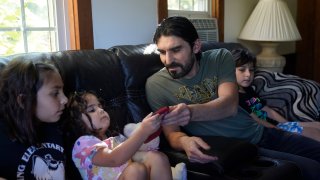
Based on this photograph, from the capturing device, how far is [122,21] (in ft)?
7.66

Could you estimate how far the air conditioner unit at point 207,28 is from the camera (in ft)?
9.69

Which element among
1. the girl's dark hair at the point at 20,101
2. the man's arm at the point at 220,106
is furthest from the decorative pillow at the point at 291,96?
the girl's dark hair at the point at 20,101

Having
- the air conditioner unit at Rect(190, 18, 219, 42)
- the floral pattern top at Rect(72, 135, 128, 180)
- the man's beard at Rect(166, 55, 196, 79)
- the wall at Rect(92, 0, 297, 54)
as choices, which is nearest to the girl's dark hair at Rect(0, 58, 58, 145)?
the floral pattern top at Rect(72, 135, 128, 180)

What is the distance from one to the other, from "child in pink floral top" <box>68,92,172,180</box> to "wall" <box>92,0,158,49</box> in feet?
2.59

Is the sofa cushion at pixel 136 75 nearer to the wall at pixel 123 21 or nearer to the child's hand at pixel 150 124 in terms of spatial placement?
the wall at pixel 123 21

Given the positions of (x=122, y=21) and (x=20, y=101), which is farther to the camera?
(x=122, y=21)

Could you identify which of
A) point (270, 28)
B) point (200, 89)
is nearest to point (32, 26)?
point (200, 89)

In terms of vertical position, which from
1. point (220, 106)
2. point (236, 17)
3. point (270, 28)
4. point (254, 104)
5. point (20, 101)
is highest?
point (236, 17)

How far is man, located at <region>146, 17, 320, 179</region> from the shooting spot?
1778 mm

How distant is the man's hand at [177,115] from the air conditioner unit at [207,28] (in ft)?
5.01

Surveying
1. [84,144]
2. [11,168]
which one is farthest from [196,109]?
[11,168]

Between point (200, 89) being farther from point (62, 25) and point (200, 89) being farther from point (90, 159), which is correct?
point (62, 25)

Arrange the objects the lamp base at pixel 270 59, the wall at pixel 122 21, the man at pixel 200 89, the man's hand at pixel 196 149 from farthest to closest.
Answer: the lamp base at pixel 270 59 < the wall at pixel 122 21 < the man at pixel 200 89 < the man's hand at pixel 196 149

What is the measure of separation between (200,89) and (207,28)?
1.33 meters
